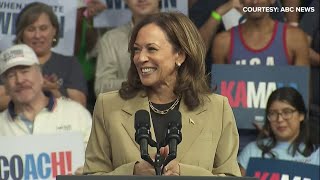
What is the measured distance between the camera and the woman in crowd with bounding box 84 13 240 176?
3.33 meters

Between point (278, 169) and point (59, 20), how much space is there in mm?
1501

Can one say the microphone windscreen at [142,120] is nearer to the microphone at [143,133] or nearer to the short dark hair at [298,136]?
the microphone at [143,133]

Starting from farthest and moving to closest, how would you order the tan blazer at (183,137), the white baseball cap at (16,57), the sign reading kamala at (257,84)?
the sign reading kamala at (257,84) → the white baseball cap at (16,57) → the tan blazer at (183,137)

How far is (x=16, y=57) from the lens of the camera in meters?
5.12

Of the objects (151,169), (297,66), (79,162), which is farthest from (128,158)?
(297,66)

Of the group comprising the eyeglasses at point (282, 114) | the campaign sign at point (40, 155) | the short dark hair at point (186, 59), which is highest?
the short dark hair at point (186, 59)

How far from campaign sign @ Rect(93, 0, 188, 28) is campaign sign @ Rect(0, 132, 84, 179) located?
0.68 metres

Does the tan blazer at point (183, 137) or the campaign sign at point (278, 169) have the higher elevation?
the tan blazer at point (183, 137)

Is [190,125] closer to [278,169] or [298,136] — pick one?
[278,169]

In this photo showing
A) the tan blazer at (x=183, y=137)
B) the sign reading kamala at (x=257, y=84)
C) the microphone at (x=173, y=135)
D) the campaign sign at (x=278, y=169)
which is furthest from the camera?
the sign reading kamala at (x=257, y=84)

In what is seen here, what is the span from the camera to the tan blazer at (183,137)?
3.33m

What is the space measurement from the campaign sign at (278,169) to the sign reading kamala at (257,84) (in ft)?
0.72

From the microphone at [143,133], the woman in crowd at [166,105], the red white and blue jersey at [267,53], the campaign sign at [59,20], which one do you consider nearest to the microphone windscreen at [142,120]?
the microphone at [143,133]

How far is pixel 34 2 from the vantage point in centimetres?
518
